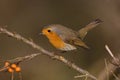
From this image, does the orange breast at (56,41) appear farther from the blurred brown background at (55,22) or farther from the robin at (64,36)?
the blurred brown background at (55,22)

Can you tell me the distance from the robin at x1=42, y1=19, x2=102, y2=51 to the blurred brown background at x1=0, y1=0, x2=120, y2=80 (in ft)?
5.00

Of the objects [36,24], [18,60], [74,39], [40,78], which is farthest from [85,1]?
[18,60]

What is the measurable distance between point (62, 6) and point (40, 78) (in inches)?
121

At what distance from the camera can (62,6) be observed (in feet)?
39.4

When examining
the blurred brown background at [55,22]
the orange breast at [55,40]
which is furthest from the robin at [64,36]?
the blurred brown background at [55,22]

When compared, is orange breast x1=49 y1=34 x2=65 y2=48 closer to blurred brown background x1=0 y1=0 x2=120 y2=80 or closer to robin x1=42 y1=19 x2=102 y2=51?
robin x1=42 y1=19 x2=102 y2=51

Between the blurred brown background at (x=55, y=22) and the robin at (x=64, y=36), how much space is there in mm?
1525

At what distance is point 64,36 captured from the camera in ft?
21.5

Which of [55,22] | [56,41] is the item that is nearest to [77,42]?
[56,41]

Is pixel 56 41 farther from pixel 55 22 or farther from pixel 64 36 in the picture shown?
pixel 55 22

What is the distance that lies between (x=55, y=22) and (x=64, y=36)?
450cm

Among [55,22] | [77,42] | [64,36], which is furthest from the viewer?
[55,22]

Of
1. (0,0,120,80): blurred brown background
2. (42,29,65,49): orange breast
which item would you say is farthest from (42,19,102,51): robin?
(0,0,120,80): blurred brown background

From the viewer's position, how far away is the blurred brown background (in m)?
9.49
